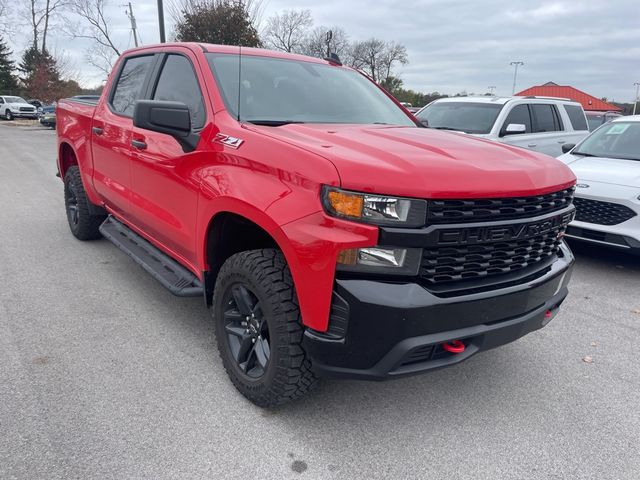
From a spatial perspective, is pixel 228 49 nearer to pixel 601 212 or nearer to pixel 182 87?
pixel 182 87

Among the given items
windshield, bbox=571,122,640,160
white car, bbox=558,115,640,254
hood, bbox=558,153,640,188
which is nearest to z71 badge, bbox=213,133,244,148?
white car, bbox=558,115,640,254

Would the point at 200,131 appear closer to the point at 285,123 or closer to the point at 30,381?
the point at 285,123

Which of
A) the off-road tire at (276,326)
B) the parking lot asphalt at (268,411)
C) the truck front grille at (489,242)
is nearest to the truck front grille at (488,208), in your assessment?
the truck front grille at (489,242)

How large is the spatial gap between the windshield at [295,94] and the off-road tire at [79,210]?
8.99 ft

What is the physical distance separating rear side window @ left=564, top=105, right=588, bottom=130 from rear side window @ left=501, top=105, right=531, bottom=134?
167 cm

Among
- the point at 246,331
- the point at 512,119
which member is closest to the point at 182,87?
the point at 246,331

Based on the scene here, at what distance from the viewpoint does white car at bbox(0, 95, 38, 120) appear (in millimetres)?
36000

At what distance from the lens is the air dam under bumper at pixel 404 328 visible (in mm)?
2066

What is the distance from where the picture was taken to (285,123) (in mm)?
2941

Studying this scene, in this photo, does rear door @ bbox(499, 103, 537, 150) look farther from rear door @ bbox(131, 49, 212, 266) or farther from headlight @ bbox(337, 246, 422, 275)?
headlight @ bbox(337, 246, 422, 275)

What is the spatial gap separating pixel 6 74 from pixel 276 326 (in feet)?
216

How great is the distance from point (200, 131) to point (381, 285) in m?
1.52

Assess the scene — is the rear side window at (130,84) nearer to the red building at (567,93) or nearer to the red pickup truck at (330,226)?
the red pickup truck at (330,226)

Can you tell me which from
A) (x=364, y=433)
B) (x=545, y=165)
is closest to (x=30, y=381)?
(x=364, y=433)
